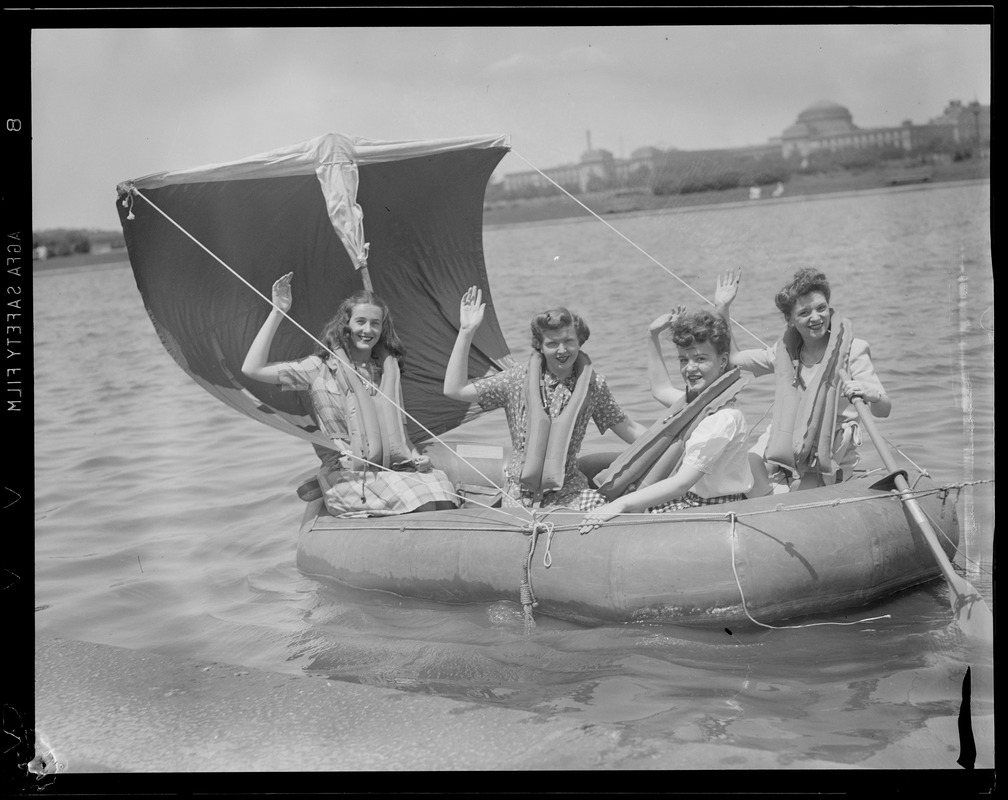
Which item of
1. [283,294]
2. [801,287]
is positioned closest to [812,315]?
[801,287]

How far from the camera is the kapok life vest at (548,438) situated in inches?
181

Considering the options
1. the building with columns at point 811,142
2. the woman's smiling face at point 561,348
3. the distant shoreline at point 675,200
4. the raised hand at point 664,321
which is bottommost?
the woman's smiling face at point 561,348

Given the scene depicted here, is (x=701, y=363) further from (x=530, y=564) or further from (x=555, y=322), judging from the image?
(x=530, y=564)

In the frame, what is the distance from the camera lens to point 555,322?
455 centimetres

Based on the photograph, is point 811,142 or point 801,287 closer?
point 801,287

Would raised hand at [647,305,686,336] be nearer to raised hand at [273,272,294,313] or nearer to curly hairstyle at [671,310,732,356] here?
curly hairstyle at [671,310,732,356]

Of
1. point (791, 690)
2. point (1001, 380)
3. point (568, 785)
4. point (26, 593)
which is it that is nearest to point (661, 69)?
point (1001, 380)

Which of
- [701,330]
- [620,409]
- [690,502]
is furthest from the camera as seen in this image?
[620,409]

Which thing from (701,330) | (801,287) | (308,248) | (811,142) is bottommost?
(701,330)

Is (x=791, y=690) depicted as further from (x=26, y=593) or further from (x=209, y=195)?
(x=209, y=195)

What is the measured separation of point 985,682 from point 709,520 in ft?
3.73

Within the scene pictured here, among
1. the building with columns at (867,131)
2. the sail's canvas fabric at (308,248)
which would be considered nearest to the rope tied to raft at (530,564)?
the sail's canvas fabric at (308,248)

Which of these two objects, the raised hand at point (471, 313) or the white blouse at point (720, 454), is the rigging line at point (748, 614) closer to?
the white blouse at point (720, 454)

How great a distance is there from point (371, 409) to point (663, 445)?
142 cm
